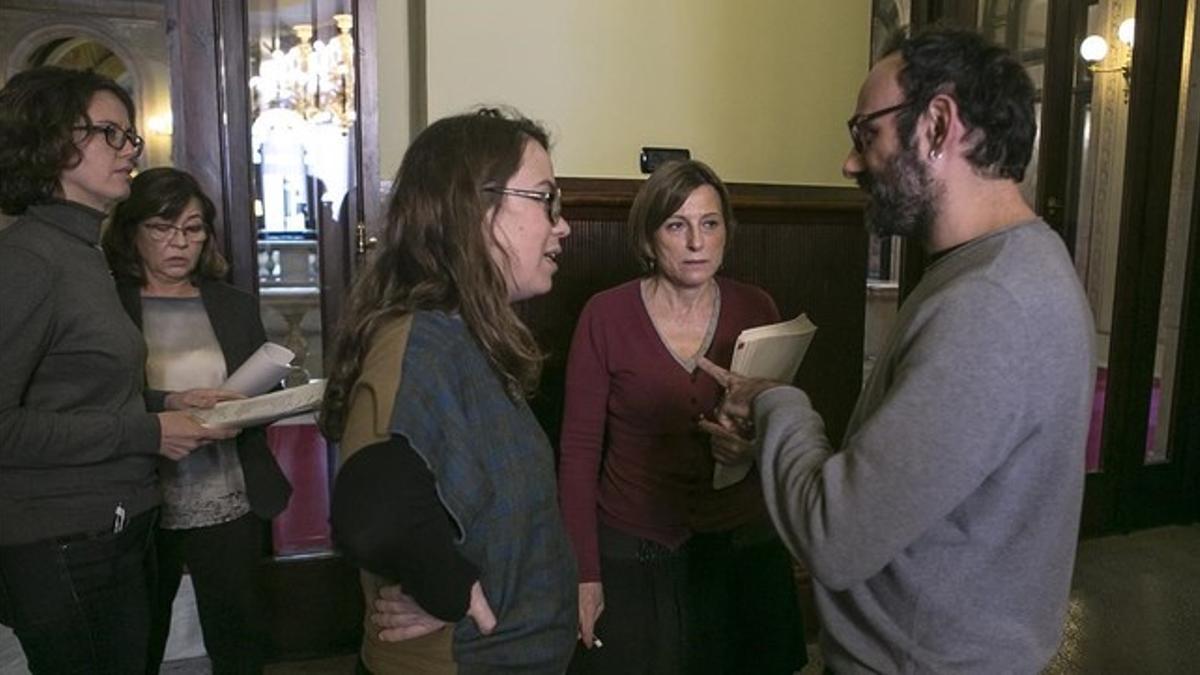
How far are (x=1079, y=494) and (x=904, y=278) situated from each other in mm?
2151

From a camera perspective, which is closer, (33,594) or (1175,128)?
(33,594)

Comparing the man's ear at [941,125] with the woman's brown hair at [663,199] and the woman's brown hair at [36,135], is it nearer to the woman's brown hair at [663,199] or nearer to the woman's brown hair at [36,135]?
the woman's brown hair at [663,199]

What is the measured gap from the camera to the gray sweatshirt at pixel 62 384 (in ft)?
4.76

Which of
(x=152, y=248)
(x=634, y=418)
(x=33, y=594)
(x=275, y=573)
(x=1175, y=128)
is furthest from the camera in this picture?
(x=1175, y=128)

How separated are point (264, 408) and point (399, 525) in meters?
0.82

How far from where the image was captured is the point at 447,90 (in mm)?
2395

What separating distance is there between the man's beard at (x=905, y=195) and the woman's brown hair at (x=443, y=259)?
18.5 inches

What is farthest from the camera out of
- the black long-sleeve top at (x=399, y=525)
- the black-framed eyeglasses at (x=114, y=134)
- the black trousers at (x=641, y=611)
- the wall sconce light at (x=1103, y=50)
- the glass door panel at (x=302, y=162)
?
the wall sconce light at (x=1103, y=50)

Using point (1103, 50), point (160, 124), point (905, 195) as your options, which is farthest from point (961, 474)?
point (1103, 50)

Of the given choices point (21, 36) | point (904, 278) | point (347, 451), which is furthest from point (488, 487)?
point (21, 36)

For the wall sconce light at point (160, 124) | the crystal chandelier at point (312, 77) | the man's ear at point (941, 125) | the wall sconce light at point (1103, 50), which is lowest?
the man's ear at point (941, 125)

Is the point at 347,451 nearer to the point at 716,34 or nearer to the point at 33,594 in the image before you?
the point at 33,594

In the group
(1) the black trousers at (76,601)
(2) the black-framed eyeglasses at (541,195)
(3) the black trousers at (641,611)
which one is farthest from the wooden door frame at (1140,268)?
(1) the black trousers at (76,601)

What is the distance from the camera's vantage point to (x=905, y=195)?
1.11 meters
